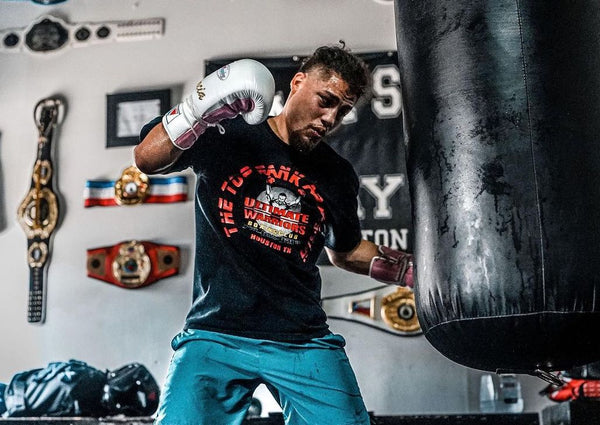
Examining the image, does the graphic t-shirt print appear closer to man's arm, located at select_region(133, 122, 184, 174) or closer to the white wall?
man's arm, located at select_region(133, 122, 184, 174)

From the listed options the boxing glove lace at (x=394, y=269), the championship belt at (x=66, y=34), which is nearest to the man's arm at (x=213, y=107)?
the boxing glove lace at (x=394, y=269)

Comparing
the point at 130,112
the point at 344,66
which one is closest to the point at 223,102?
the point at 344,66

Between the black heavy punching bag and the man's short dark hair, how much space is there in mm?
233

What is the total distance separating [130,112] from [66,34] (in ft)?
2.06

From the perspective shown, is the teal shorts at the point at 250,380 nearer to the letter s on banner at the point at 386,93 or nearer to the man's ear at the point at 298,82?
the man's ear at the point at 298,82

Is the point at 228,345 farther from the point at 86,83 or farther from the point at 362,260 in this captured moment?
the point at 86,83

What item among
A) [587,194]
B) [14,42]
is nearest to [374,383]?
[587,194]

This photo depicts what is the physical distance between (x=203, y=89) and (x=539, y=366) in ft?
3.37

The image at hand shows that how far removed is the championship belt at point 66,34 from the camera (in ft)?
13.8

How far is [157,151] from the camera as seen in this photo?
1879 mm

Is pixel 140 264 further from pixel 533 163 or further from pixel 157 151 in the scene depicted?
pixel 533 163

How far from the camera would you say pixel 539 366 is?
1.82 m

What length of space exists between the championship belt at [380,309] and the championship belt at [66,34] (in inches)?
69.6

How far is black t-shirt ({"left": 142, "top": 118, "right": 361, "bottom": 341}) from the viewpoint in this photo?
195cm
